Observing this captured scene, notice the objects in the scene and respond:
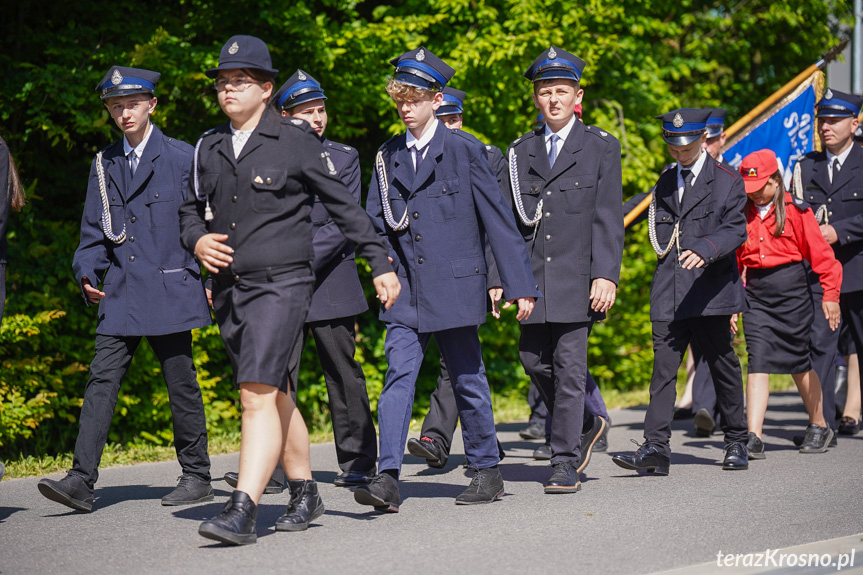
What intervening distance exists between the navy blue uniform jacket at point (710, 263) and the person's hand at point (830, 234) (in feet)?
5.48

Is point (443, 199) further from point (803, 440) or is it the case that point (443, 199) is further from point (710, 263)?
point (803, 440)

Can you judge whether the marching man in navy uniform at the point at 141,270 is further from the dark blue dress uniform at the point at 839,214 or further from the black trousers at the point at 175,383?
the dark blue dress uniform at the point at 839,214

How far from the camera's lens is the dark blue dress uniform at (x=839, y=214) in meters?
Answer: 8.16

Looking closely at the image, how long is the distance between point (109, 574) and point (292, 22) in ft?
20.3

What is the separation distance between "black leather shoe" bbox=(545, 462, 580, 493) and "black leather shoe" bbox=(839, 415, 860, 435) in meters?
3.38

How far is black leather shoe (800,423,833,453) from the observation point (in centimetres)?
747

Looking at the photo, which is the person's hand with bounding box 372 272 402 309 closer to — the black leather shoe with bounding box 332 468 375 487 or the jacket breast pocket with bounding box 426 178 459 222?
the jacket breast pocket with bounding box 426 178 459 222

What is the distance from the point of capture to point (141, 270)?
5887mm

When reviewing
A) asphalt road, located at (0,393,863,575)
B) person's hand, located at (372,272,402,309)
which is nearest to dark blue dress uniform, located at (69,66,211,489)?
asphalt road, located at (0,393,863,575)

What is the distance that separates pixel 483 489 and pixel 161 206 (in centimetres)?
231

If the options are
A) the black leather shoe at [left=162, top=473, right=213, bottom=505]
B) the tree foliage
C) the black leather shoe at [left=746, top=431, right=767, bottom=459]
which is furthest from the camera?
the tree foliage

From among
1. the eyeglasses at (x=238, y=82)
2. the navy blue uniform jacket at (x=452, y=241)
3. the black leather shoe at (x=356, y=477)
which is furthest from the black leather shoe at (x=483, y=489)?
the eyeglasses at (x=238, y=82)

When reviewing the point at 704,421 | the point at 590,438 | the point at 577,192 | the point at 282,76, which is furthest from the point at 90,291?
the point at 704,421

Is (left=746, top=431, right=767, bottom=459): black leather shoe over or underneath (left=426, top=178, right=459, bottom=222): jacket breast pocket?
underneath
